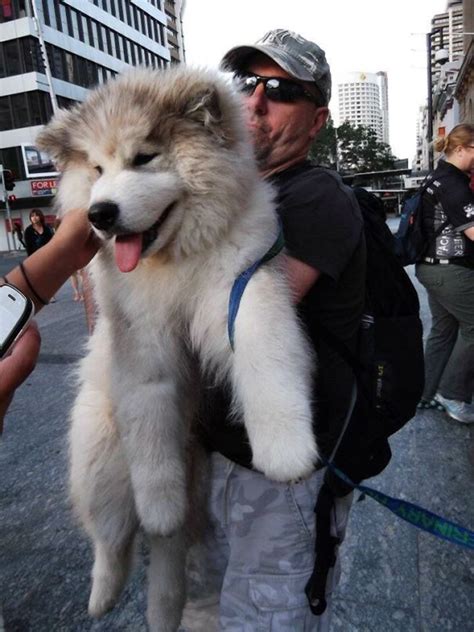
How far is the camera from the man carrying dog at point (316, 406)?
1639 millimetres

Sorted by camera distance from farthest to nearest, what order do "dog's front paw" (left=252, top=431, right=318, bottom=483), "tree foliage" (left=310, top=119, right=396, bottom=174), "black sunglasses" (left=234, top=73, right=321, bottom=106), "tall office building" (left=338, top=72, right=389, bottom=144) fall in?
"tall office building" (left=338, top=72, right=389, bottom=144)
"tree foliage" (left=310, top=119, right=396, bottom=174)
"black sunglasses" (left=234, top=73, right=321, bottom=106)
"dog's front paw" (left=252, top=431, right=318, bottom=483)

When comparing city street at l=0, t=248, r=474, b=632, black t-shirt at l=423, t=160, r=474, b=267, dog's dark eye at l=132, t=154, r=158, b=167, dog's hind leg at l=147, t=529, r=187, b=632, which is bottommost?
city street at l=0, t=248, r=474, b=632

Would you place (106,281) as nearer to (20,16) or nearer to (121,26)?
(20,16)

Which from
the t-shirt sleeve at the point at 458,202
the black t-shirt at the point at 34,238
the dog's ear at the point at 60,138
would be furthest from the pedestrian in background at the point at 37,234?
the dog's ear at the point at 60,138

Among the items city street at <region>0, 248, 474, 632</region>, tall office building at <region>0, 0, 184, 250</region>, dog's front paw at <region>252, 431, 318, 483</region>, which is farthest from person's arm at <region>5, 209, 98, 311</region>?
tall office building at <region>0, 0, 184, 250</region>

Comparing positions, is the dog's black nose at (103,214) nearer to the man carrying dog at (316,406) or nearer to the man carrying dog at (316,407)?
the man carrying dog at (316,407)

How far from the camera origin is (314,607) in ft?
5.38

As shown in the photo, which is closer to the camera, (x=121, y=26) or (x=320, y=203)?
(x=320, y=203)

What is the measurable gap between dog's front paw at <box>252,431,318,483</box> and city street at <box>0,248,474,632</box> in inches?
40.5

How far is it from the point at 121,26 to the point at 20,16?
12.3 m

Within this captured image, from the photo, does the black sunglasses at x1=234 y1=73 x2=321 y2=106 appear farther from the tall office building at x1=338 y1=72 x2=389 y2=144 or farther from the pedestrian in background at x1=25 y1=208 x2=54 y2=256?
the tall office building at x1=338 y1=72 x2=389 y2=144

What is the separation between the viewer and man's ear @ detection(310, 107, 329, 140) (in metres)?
1.93

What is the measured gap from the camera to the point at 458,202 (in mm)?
4016

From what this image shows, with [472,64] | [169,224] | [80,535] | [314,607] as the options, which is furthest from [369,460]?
[472,64]
